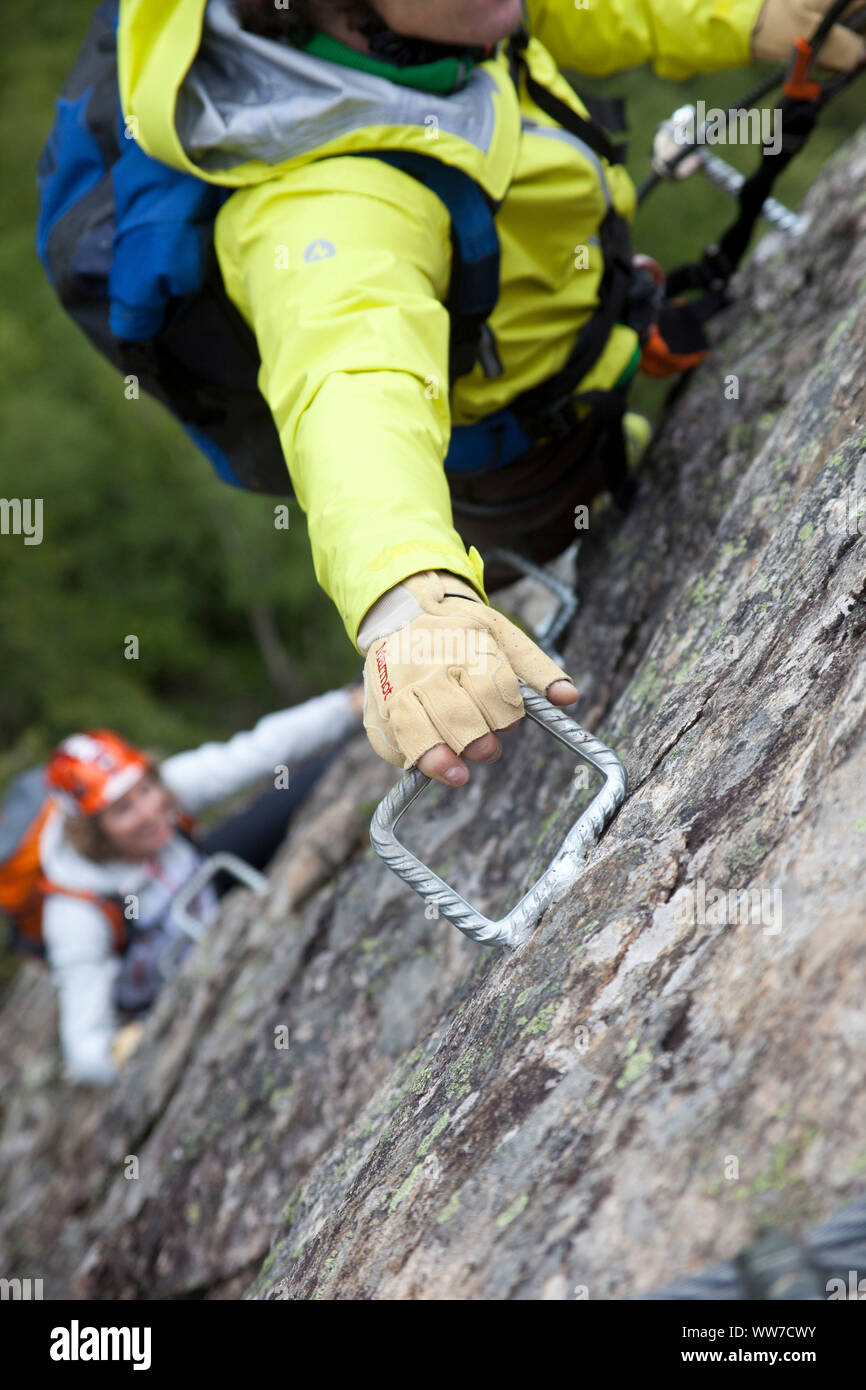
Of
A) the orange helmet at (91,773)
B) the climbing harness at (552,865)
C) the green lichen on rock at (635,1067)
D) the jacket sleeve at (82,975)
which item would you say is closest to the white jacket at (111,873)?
the jacket sleeve at (82,975)

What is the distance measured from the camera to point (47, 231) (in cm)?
335

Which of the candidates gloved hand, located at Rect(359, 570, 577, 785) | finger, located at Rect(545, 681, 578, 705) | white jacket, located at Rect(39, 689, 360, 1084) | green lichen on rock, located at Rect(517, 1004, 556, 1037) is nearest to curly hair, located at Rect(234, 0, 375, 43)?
gloved hand, located at Rect(359, 570, 577, 785)

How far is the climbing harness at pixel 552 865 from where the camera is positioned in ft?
6.44

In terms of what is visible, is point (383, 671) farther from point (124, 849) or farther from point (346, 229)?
point (124, 849)

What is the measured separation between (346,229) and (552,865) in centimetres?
153

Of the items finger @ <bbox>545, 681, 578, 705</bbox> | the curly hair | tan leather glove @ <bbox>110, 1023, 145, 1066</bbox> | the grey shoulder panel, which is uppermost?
the curly hair

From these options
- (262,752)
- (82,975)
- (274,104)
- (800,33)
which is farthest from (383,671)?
(82,975)

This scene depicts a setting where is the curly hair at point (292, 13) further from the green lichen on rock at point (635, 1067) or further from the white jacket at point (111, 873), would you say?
the white jacket at point (111, 873)

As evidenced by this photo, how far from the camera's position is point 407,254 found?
8.30 ft

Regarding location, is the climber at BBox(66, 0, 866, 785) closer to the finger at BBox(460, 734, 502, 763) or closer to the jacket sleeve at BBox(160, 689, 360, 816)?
the finger at BBox(460, 734, 502, 763)

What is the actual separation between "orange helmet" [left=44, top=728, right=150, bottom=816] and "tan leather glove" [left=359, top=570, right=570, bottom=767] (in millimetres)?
4819

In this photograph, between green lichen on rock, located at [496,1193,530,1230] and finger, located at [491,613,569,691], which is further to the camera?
finger, located at [491,613,569,691]

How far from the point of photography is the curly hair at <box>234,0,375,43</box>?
2629 mm
